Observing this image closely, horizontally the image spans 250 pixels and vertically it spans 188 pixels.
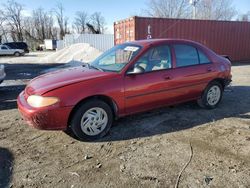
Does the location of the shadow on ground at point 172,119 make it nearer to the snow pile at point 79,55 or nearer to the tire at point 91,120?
the tire at point 91,120

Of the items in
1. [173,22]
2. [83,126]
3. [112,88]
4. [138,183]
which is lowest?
[138,183]

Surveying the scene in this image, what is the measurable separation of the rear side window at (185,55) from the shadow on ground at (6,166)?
10.9ft

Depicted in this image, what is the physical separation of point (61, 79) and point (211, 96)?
131 inches

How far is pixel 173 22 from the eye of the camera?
13906 mm

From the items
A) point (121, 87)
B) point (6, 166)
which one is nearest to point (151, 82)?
point (121, 87)

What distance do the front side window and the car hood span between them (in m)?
0.69

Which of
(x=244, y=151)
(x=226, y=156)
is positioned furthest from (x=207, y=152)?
(x=244, y=151)

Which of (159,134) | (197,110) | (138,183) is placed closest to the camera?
(138,183)

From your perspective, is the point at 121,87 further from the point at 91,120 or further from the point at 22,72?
the point at 22,72

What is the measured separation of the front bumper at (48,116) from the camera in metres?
3.75

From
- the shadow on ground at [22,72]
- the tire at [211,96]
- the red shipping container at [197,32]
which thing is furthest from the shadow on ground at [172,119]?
the shadow on ground at [22,72]

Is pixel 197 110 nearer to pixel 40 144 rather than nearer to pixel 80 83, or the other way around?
pixel 80 83

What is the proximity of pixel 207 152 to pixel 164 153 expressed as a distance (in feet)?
2.06

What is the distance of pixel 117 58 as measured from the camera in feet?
16.0
